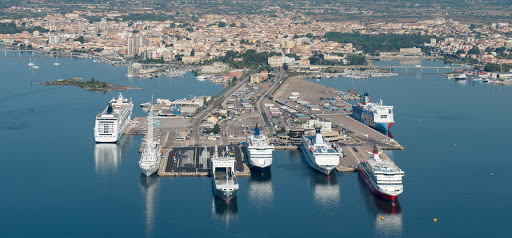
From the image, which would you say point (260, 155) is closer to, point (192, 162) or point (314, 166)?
point (314, 166)

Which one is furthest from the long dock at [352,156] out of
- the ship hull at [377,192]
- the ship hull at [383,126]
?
the ship hull at [383,126]

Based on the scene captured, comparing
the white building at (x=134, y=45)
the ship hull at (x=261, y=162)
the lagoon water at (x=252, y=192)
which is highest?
the white building at (x=134, y=45)

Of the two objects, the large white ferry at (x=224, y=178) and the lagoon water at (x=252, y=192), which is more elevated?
the large white ferry at (x=224, y=178)

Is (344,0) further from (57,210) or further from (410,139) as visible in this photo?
(57,210)

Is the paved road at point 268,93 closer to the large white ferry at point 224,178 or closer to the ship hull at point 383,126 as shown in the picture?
the ship hull at point 383,126

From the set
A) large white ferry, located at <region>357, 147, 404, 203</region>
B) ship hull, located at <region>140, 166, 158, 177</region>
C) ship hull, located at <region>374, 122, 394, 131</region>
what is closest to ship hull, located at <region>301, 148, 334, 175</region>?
large white ferry, located at <region>357, 147, 404, 203</region>

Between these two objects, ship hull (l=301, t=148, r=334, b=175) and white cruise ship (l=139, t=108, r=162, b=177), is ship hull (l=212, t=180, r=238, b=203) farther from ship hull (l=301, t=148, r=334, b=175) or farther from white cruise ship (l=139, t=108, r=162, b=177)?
ship hull (l=301, t=148, r=334, b=175)

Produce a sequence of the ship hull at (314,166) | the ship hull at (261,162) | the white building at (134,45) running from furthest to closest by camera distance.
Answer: the white building at (134,45)
the ship hull at (261,162)
the ship hull at (314,166)
